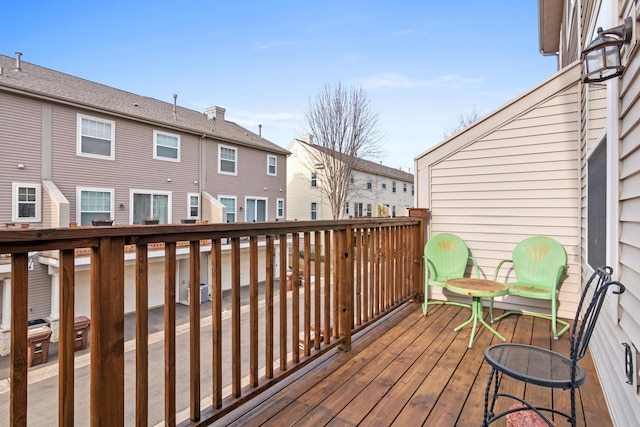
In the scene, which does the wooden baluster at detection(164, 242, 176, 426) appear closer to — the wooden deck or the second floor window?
the wooden deck

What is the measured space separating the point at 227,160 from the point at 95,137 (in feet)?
15.9

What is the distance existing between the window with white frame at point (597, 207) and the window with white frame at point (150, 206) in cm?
1132

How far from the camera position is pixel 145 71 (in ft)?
42.0

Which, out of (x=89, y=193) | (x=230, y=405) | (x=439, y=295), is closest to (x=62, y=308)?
(x=230, y=405)

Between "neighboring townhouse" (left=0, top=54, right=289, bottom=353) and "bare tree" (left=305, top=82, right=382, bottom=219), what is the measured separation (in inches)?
131

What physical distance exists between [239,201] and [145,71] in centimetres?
609

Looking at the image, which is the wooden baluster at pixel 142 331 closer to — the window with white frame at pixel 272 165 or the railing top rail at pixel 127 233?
the railing top rail at pixel 127 233

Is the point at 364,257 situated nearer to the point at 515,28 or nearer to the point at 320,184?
the point at 515,28

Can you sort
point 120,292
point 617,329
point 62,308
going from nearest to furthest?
point 62,308, point 120,292, point 617,329

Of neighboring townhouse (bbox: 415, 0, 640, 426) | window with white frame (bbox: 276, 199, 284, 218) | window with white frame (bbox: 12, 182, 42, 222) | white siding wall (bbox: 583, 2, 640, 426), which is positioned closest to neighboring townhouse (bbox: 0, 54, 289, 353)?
window with white frame (bbox: 12, 182, 42, 222)

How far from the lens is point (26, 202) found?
8984 mm

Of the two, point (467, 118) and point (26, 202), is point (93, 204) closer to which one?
point (26, 202)

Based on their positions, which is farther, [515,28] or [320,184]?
[320,184]

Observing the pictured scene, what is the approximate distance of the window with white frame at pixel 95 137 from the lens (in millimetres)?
9969
